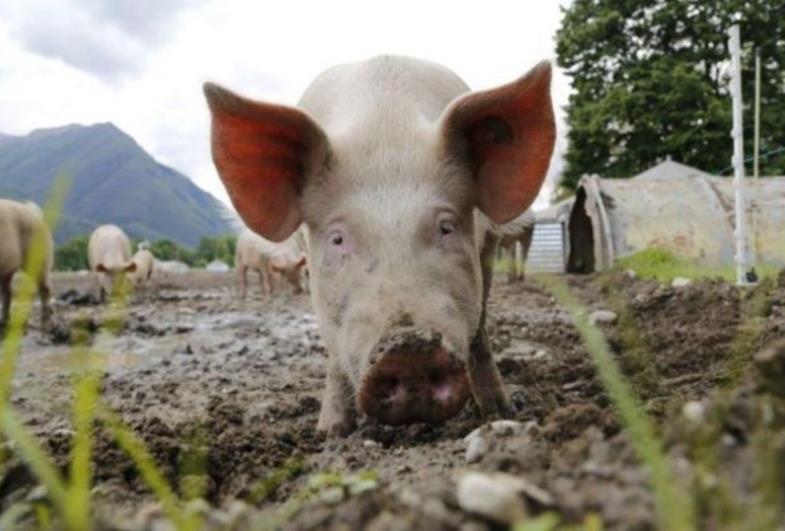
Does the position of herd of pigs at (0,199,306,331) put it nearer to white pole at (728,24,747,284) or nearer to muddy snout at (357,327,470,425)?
muddy snout at (357,327,470,425)

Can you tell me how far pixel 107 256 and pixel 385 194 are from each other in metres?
19.1

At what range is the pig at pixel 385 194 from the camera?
300cm

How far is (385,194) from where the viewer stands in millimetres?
3357

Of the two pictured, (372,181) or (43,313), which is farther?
(43,313)

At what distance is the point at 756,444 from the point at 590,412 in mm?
743

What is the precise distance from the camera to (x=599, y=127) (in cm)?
3225

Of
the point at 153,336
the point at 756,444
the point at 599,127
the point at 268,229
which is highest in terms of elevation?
the point at 599,127

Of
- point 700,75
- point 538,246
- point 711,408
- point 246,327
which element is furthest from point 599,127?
point 711,408

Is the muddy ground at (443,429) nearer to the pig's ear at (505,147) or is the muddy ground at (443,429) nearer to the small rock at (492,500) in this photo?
the small rock at (492,500)

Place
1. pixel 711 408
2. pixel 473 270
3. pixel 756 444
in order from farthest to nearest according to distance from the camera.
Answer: pixel 473 270
pixel 711 408
pixel 756 444

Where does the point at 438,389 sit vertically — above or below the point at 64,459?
above

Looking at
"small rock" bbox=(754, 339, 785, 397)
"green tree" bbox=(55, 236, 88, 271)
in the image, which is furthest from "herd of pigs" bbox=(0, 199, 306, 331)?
"green tree" bbox=(55, 236, 88, 271)

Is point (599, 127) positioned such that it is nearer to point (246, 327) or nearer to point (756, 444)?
point (246, 327)

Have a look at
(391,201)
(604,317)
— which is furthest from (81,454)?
(604,317)
